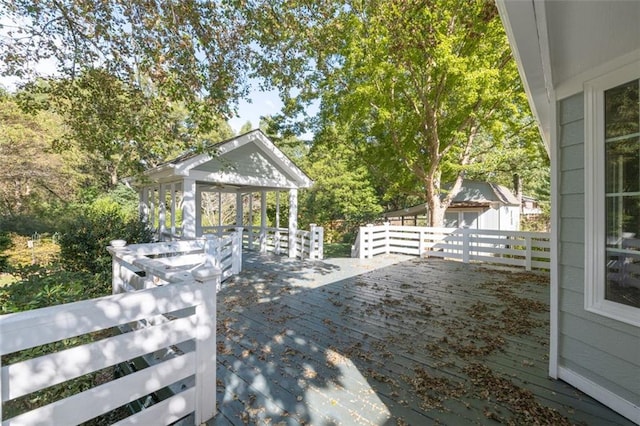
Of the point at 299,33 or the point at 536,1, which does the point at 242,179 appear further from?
the point at 536,1

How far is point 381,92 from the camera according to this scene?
898 centimetres

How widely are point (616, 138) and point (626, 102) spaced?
0.24 metres

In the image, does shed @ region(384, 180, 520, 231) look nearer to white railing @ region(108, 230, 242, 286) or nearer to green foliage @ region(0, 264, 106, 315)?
white railing @ region(108, 230, 242, 286)

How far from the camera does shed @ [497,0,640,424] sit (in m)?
1.98

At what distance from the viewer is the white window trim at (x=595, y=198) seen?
231cm

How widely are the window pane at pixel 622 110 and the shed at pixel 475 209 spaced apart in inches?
576

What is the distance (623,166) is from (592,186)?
0.21m

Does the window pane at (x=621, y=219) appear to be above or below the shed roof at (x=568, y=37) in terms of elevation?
below

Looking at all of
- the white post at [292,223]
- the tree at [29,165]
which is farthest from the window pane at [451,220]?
the tree at [29,165]

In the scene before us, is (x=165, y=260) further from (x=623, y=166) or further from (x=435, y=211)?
(x=435, y=211)

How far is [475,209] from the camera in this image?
1714 centimetres

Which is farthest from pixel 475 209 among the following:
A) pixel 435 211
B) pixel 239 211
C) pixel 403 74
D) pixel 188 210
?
pixel 188 210

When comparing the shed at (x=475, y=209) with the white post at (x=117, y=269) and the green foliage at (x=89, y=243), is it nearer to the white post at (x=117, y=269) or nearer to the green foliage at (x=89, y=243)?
the green foliage at (x=89, y=243)

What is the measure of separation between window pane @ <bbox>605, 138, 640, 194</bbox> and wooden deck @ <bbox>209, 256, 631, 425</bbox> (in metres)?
1.62
